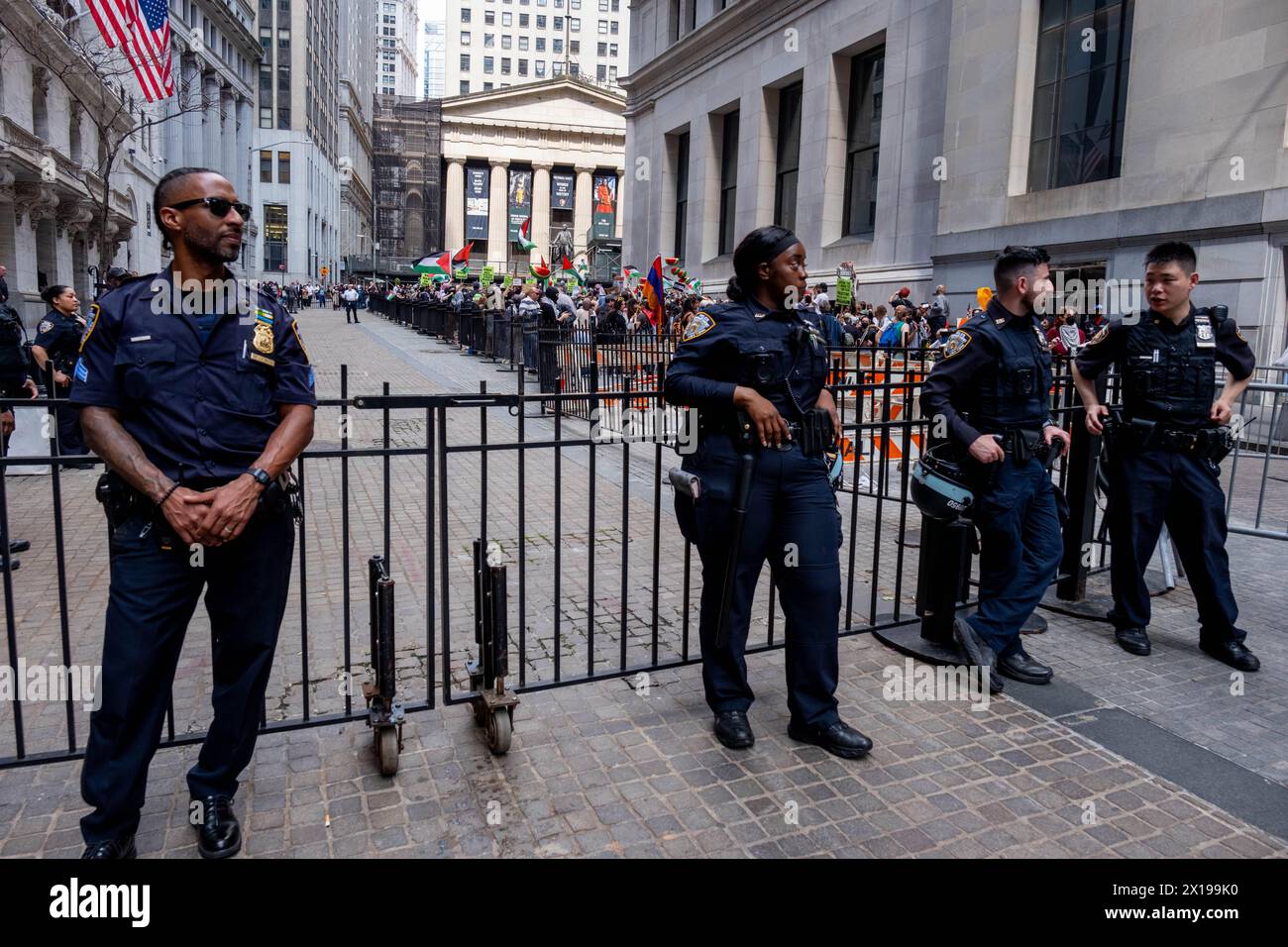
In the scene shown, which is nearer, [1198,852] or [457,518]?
[1198,852]

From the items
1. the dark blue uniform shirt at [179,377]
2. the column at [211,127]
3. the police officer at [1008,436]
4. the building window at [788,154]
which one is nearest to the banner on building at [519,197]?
the column at [211,127]

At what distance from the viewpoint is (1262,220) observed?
14031 mm

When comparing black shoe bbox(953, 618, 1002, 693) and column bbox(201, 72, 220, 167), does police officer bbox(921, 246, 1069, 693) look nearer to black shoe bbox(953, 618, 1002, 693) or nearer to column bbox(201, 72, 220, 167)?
black shoe bbox(953, 618, 1002, 693)

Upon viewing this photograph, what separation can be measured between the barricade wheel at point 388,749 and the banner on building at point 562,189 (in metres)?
101

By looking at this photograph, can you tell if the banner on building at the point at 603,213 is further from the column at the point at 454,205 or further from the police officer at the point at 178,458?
the police officer at the point at 178,458

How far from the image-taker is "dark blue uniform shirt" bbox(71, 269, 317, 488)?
2805mm

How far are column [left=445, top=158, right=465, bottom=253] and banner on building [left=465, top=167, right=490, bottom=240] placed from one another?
51 cm

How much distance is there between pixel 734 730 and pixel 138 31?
58.7 ft

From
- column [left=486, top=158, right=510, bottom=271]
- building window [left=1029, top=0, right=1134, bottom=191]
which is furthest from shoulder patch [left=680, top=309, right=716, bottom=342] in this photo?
column [left=486, top=158, right=510, bottom=271]

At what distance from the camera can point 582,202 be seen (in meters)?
100

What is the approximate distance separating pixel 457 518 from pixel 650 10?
36.4 metres
